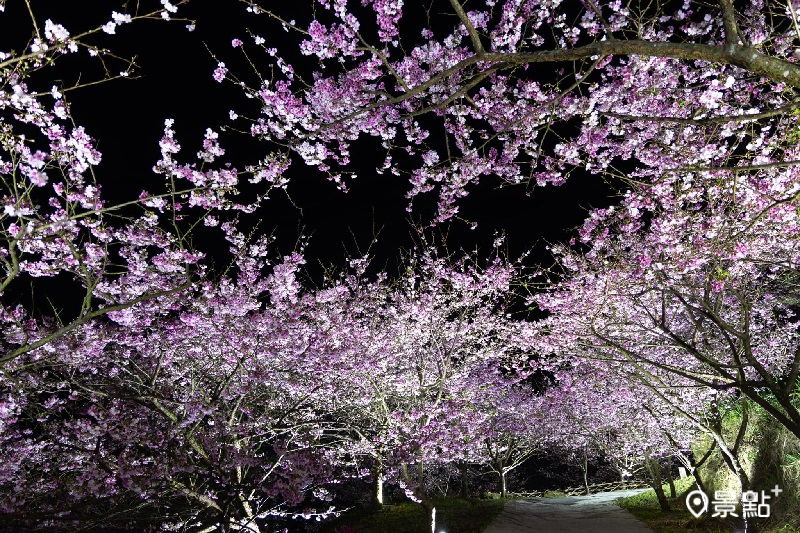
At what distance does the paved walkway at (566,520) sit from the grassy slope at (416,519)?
0.51 metres

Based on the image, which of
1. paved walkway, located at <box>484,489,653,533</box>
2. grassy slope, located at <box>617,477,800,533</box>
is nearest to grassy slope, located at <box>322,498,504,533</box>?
paved walkway, located at <box>484,489,653,533</box>

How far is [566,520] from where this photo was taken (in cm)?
1511

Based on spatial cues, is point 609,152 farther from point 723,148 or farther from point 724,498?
point 724,498

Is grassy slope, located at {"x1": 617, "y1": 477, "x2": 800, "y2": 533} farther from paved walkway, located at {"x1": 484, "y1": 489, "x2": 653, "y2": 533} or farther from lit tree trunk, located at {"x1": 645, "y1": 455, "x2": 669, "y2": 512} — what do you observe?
paved walkway, located at {"x1": 484, "y1": 489, "x2": 653, "y2": 533}

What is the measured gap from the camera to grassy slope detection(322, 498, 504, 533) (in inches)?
538

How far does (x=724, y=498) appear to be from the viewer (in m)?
12.8

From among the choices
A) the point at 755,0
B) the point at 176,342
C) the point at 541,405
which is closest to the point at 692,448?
the point at 541,405

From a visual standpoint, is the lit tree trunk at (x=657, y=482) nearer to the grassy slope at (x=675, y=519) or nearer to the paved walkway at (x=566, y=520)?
the grassy slope at (x=675, y=519)

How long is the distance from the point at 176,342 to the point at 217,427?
228cm

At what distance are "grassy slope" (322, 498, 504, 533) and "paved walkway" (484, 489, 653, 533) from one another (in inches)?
20.2

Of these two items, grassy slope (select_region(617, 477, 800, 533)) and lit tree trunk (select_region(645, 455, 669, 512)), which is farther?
lit tree trunk (select_region(645, 455, 669, 512))

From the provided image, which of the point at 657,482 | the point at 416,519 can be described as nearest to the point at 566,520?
the point at 657,482

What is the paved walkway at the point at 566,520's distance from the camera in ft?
43.7

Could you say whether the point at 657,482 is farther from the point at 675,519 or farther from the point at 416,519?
the point at 416,519
